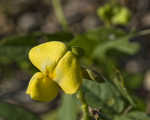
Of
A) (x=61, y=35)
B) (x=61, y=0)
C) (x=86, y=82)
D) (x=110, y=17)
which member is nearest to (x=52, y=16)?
(x=61, y=0)

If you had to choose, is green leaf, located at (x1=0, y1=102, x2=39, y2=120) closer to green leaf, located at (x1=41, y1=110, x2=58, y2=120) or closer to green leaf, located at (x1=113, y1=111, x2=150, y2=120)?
green leaf, located at (x1=113, y1=111, x2=150, y2=120)

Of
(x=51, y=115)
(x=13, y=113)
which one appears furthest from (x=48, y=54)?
(x=51, y=115)

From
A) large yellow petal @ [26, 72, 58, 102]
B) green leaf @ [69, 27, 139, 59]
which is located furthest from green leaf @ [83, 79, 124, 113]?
green leaf @ [69, 27, 139, 59]

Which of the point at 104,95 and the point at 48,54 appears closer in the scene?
the point at 48,54

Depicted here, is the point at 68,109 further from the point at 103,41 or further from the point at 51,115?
the point at 51,115

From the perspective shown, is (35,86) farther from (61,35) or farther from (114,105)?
(61,35)
